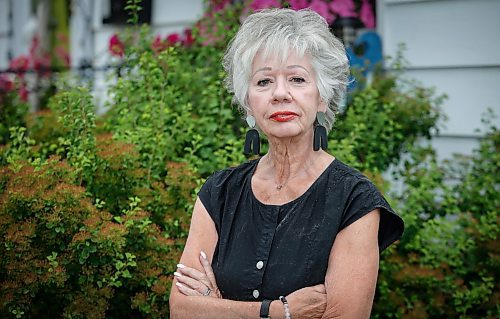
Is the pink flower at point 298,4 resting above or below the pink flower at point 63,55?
above

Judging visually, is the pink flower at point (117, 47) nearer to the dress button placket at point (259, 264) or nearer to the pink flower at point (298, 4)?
the pink flower at point (298, 4)

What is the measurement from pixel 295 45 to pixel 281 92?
17cm

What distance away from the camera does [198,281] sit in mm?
2693

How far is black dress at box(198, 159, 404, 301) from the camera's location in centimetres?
254

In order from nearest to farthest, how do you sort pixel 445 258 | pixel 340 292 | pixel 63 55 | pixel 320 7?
pixel 340 292
pixel 445 258
pixel 320 7
pixel 63 55

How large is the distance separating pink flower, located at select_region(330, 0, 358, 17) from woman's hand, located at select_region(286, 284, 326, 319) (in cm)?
347

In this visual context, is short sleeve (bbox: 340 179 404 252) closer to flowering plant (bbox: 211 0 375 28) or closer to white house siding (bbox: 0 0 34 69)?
flowering plant (bbox: 211 0 375 28)

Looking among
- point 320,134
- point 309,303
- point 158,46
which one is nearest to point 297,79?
point 320,134

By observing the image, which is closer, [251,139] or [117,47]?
[251,139]

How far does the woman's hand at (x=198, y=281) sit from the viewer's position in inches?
105

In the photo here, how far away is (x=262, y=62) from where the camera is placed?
2.66 metres

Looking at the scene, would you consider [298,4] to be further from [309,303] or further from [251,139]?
[309,303]

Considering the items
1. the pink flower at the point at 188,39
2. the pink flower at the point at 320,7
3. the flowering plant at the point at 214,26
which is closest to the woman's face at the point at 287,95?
the flowering plant at the point at 214,26

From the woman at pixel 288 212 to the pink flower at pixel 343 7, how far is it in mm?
2941
